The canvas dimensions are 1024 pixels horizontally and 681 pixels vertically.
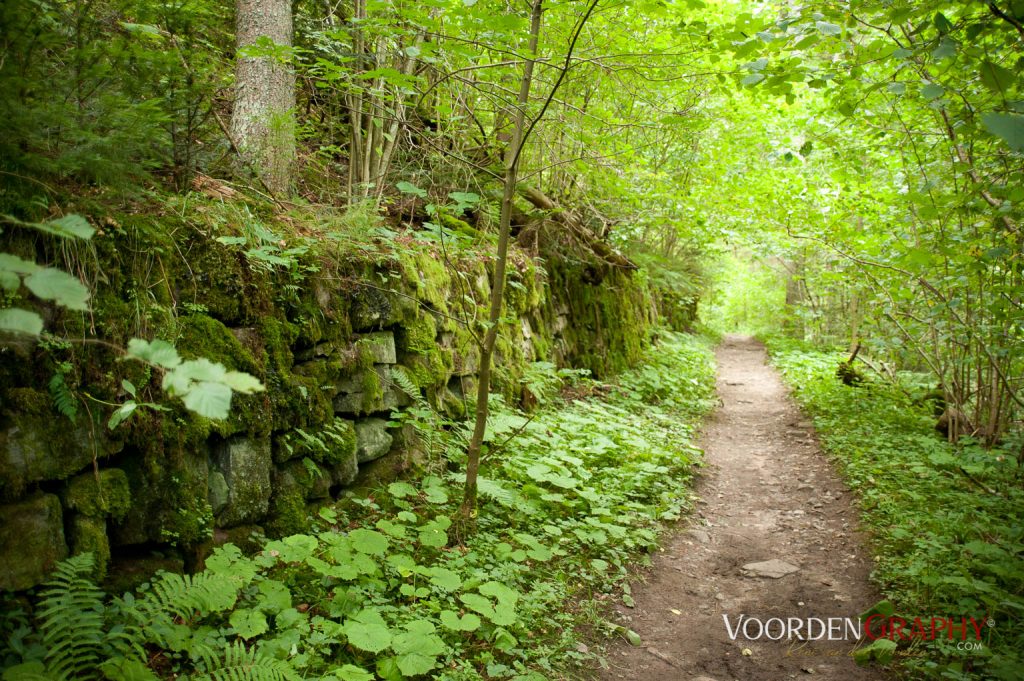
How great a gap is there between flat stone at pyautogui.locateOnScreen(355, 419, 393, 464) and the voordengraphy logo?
2.81 m

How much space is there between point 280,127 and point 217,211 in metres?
1.15

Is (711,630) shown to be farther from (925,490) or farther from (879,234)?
(879,234)

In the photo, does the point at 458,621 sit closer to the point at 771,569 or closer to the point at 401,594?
the point at 401,594

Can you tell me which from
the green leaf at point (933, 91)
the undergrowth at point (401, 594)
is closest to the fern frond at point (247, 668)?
the undergrowth at point (401, 594)

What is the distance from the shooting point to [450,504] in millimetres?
4402

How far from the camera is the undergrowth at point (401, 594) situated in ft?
7.89

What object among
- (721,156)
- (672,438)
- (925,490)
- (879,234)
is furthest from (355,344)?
(721,156)

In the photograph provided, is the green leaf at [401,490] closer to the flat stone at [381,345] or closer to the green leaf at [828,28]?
the flat stone at [381,345]

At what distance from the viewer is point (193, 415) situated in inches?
124

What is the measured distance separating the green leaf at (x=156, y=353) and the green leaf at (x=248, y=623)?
6.50ft

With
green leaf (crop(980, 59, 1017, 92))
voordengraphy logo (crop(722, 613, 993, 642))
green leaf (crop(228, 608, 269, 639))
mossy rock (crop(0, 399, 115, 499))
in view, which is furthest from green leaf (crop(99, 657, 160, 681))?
green leaf (crop(980, 59, 1017, 92))

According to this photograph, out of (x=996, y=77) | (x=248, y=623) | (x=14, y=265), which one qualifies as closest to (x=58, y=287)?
(x=14, y=265)

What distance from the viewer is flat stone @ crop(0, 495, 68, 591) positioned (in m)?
2.32

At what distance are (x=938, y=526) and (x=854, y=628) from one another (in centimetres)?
174
